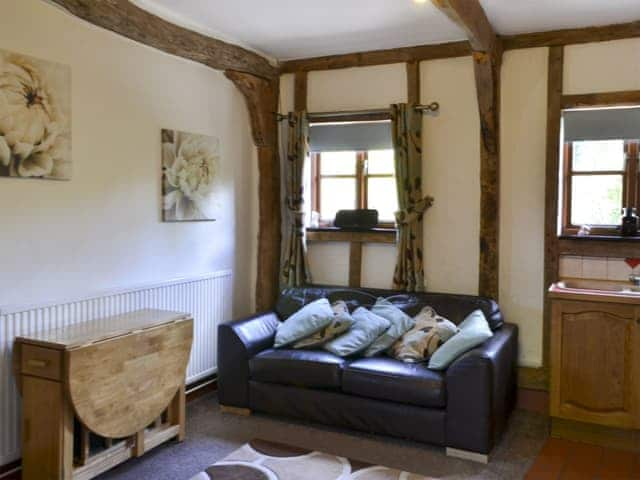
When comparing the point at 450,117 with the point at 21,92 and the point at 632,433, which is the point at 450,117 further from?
the point at 21,92

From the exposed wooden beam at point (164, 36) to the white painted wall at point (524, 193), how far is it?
6.02 ft

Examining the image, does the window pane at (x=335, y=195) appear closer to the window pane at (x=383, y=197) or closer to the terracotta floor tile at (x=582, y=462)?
the window pane at (x=383, y=197)

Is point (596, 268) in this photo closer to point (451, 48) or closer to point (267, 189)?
point (451, 48)

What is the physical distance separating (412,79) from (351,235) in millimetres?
1239

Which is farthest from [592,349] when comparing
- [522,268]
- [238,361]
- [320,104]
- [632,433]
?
[320,104]

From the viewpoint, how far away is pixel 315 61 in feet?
14.6

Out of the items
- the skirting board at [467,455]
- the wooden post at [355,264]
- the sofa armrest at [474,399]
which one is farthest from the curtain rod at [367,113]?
the skirting board at [467,455]

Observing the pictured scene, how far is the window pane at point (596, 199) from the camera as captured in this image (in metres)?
3.74

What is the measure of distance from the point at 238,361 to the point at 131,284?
82 cm

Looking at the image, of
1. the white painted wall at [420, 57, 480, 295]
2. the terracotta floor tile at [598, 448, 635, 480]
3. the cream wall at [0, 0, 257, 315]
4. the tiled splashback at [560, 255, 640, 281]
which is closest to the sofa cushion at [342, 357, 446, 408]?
the terracotta floor tile at [598, 448, 635, 480]

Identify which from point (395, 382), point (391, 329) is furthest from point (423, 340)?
point (395, 382)

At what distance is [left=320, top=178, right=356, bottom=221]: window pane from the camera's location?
179 inches

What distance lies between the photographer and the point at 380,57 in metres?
4.22

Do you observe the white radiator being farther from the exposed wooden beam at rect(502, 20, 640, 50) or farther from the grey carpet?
the exposed wooden beam at rect(502, 20, 640, 50)
